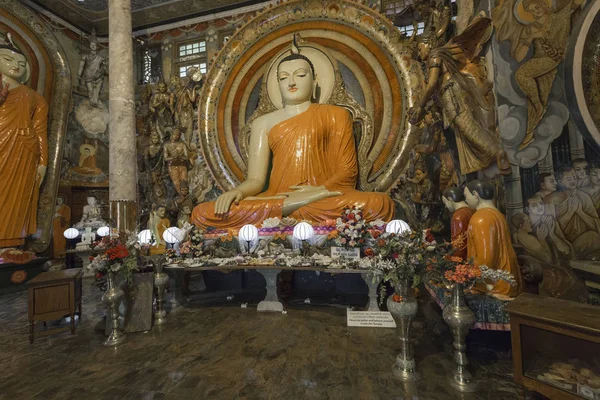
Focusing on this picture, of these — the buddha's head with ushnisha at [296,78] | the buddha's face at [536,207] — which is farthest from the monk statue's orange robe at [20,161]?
the buddha's face at [536,207]

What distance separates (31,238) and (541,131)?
28.2ft

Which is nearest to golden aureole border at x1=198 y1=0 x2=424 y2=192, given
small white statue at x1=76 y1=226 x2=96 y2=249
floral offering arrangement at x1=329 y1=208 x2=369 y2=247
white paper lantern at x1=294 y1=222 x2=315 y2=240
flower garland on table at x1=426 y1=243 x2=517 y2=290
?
floral offering arrangement at x1=329 y1=208 x2=369 y2=247

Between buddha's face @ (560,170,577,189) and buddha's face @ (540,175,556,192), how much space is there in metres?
0.07

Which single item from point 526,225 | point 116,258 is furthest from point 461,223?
point 116,258

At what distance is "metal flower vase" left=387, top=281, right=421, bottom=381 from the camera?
2.05 m

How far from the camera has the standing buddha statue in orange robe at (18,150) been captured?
5742mm

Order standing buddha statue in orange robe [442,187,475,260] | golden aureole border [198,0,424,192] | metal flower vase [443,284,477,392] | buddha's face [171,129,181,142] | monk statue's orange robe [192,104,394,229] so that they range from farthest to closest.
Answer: buddha's face [171,129,181,142], golden aureole border [198,0,424,192], monk statue's orange robe [192,104,394,229], standing buddha statue in orange robe [442,187,475,260], metal flower vase [443,284,477,392]

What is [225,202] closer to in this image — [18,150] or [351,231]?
[351,231]

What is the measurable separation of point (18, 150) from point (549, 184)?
339 inches

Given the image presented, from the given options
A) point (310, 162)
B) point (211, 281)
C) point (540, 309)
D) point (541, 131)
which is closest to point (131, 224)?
point (211, 281)

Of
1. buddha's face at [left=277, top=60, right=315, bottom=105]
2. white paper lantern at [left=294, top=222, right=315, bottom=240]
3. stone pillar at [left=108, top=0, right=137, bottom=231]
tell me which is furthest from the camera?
buddha's face at [left=277, top=60, right=315, bottom=105]

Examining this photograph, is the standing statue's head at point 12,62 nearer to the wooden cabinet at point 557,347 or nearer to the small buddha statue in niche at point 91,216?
the small buddha statue in niche at point 91,216

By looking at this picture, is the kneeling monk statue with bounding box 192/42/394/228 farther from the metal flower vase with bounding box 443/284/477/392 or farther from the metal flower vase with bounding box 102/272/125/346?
the metal flower vase with bounding box 443/284/477/392

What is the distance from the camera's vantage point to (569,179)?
8.20ft
